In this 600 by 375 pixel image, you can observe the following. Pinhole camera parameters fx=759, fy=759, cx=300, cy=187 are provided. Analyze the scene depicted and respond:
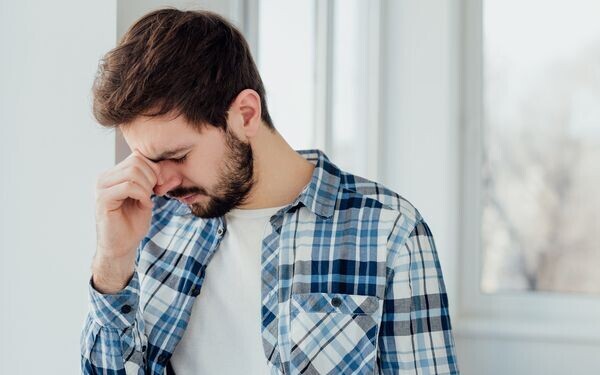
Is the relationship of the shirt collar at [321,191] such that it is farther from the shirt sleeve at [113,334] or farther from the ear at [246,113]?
the shirt sleeve at [113,334]

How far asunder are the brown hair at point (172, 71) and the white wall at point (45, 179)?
0.14 meters

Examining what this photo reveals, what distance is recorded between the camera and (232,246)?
1.23m

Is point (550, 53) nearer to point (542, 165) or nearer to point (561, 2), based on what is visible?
point (561, 2)

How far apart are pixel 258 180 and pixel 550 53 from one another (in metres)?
1.00

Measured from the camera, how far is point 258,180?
121 cm

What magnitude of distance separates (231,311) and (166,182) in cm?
24

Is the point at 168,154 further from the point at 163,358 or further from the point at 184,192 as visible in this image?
the point at 163,358

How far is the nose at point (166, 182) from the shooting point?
110 cm

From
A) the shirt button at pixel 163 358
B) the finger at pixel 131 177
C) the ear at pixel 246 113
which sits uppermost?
the ear at pixel 246 113

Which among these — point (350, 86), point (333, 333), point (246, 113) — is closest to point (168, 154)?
point (246, 113)

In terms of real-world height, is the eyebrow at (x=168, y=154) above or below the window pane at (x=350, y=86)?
below

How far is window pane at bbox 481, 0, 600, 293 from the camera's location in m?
Answer: 1.84

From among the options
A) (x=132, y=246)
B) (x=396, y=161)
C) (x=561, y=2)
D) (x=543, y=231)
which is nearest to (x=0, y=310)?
(x=132, y=246)

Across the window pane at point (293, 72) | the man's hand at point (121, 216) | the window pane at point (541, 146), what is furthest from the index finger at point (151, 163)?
the window pane at point (541, 146)
